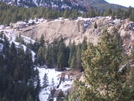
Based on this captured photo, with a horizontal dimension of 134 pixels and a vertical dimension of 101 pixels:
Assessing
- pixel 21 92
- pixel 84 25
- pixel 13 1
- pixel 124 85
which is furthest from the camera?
pixel 13 1

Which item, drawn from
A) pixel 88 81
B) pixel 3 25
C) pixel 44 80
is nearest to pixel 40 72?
pixel 44 80

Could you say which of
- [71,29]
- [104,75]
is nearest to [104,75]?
A: [104,75]

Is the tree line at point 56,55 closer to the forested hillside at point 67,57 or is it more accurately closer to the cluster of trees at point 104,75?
the forested hillside at point 67,57

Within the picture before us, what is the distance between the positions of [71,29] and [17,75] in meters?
42.2

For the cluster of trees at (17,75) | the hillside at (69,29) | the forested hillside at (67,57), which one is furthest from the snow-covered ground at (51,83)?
the hillside at (69,29)

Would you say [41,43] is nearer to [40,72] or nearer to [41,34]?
[41,34]

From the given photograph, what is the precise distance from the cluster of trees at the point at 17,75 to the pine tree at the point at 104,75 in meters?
42.5

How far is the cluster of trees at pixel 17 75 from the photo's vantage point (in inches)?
2391

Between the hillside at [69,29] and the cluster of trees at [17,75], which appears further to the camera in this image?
the hillside at [69,29]

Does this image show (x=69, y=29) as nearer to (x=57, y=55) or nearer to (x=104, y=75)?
(x=57, y=55)

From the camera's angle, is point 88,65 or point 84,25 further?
point 84,25

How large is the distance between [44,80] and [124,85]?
196 ft

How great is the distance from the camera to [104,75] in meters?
11.8

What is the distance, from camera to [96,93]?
1174cm
